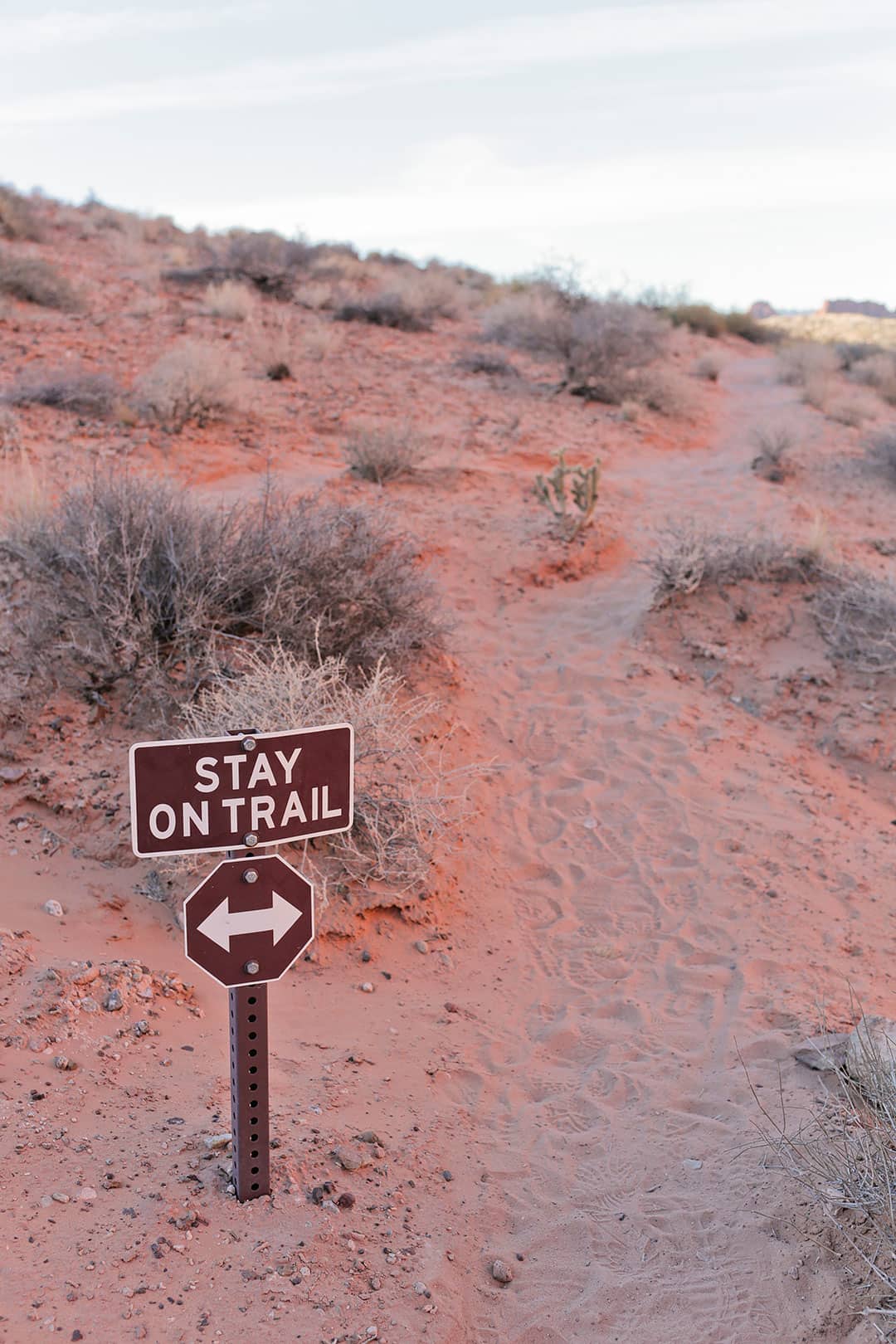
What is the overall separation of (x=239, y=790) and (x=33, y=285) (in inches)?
567

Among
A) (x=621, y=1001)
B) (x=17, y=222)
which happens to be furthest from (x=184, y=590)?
(x=17, y=222)

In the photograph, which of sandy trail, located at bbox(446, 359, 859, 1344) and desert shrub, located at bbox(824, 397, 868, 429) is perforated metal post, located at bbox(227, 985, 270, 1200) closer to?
sandy trail, located at bbox(446, 359, 859, 1344)

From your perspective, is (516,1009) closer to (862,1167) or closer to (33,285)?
(862,1167)

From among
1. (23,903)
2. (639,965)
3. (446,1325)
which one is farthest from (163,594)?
(446,1325)

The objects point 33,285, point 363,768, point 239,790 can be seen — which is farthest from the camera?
point 33,285

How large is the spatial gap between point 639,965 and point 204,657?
2878 millimetres

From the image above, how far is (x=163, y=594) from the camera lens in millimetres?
6043

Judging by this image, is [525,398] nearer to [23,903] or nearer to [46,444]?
[46,444]

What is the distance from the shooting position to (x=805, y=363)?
21062 millimetres

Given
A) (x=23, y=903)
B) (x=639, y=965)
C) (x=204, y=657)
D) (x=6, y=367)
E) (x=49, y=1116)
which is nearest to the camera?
(x=49, y=1116)

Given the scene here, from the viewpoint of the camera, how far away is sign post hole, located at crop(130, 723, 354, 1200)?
99.8 inches

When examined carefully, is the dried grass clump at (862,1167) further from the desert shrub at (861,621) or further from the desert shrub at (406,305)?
the desert shrub at (406,305)

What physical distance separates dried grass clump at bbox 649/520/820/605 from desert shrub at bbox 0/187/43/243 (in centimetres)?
1494

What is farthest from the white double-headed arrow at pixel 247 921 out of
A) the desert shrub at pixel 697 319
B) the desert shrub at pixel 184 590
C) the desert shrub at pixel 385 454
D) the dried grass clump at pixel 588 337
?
the desert shrub at pixel 697 319
